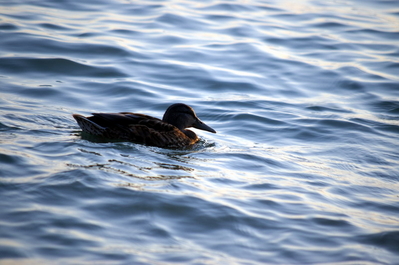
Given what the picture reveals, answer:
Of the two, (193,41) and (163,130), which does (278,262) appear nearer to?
(163,130)

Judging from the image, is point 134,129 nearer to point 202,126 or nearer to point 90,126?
point 90,126

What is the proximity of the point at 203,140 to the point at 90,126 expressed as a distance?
6.48 feet

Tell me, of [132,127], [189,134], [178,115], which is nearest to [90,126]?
[132,127]

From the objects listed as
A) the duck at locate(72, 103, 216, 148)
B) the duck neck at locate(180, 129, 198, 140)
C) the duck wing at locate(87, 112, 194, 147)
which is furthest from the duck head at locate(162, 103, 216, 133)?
the duck wing at locate(87, 112, 194, 147)

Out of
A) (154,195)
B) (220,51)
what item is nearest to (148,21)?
(220,51)

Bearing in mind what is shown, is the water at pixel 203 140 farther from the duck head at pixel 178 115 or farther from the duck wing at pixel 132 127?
the duck head at pixel 178 115

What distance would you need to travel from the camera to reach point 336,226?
6043 mm

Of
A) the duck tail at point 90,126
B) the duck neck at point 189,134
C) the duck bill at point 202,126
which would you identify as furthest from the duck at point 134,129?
the duck bill at point 202,126

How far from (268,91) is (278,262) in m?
7.09

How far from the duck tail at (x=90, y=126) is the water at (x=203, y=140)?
139mm

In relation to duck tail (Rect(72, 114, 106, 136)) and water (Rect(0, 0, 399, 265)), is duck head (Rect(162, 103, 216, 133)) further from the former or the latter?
duck tail (Rect(72, 114, 106, 136))

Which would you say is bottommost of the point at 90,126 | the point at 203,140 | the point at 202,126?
the point at 203,140

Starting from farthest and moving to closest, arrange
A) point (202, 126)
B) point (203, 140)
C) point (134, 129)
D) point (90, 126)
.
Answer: point (203, 140) → point (202, 126) → point (134, 129) → point (90, 126)

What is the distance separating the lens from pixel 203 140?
9.20 m
